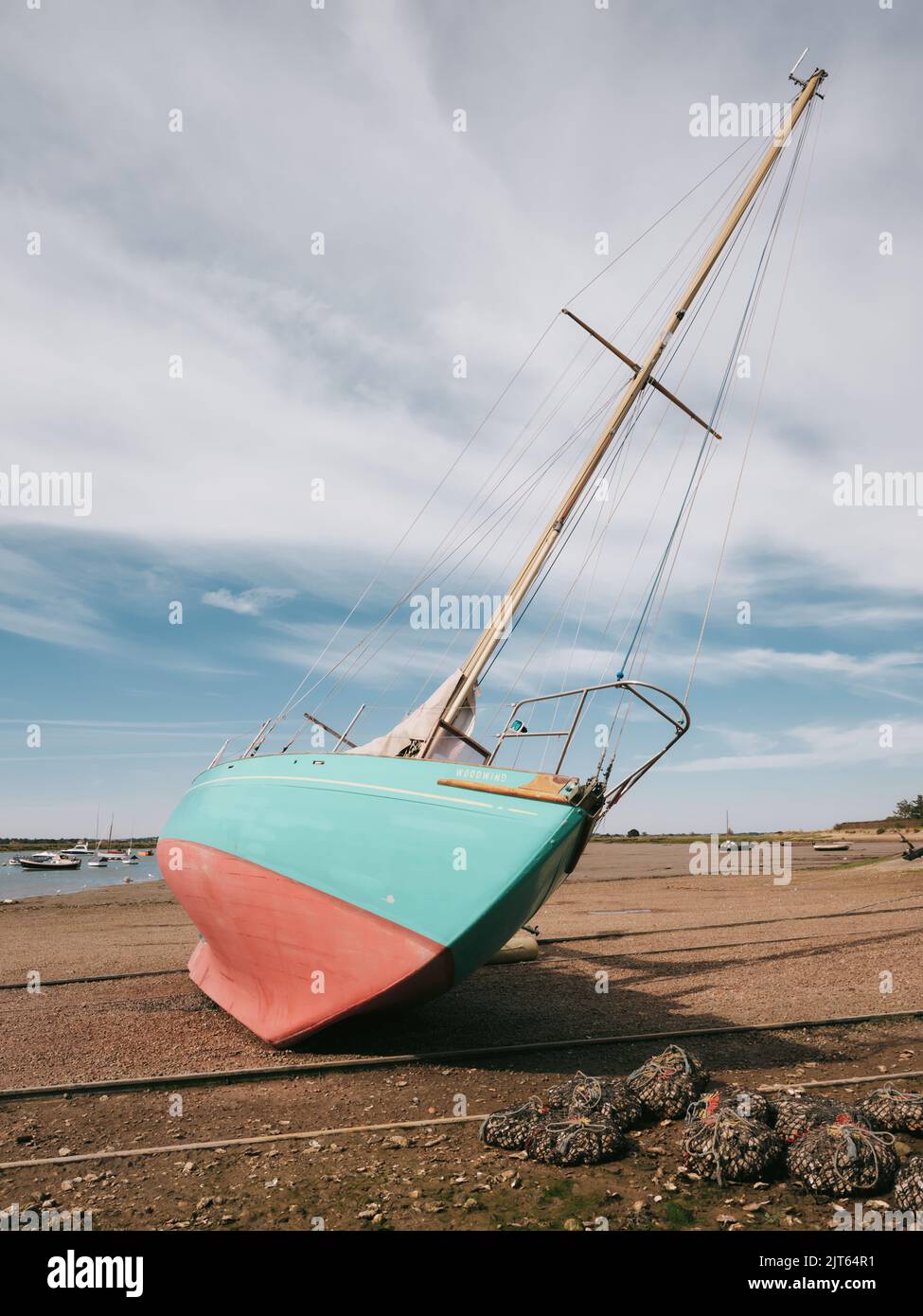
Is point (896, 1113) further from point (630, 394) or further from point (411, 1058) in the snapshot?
point (630, 394)

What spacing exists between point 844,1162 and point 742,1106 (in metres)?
0.92

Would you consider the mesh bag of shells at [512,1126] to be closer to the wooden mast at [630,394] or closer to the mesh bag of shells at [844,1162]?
the mesh bag of shells at [844,1162]

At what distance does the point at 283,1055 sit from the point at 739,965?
9315 mm

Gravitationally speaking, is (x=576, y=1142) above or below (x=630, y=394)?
below

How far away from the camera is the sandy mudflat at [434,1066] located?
5.32 meters

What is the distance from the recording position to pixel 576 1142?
593 centimetres

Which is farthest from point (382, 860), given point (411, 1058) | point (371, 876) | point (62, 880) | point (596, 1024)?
point (62, 880)

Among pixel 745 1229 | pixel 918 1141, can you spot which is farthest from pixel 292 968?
pixel 918 1141

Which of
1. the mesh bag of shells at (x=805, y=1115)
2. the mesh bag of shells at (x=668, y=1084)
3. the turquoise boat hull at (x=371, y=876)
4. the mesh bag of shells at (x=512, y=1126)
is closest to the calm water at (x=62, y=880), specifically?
the turquoise boat hull at (x=371, y=876)

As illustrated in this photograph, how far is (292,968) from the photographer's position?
9.32 meters

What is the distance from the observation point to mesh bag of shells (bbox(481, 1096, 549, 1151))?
6195 millimetres

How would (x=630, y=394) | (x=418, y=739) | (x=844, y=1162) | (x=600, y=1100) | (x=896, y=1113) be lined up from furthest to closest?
1. (x=630, y=394)
2. (x=418, y=739)
3. (x=600, y=1100)
4. (x=896, y=1113)
5. (x=844, y=1162)

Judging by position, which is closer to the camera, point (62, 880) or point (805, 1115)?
point (805, 1115)
